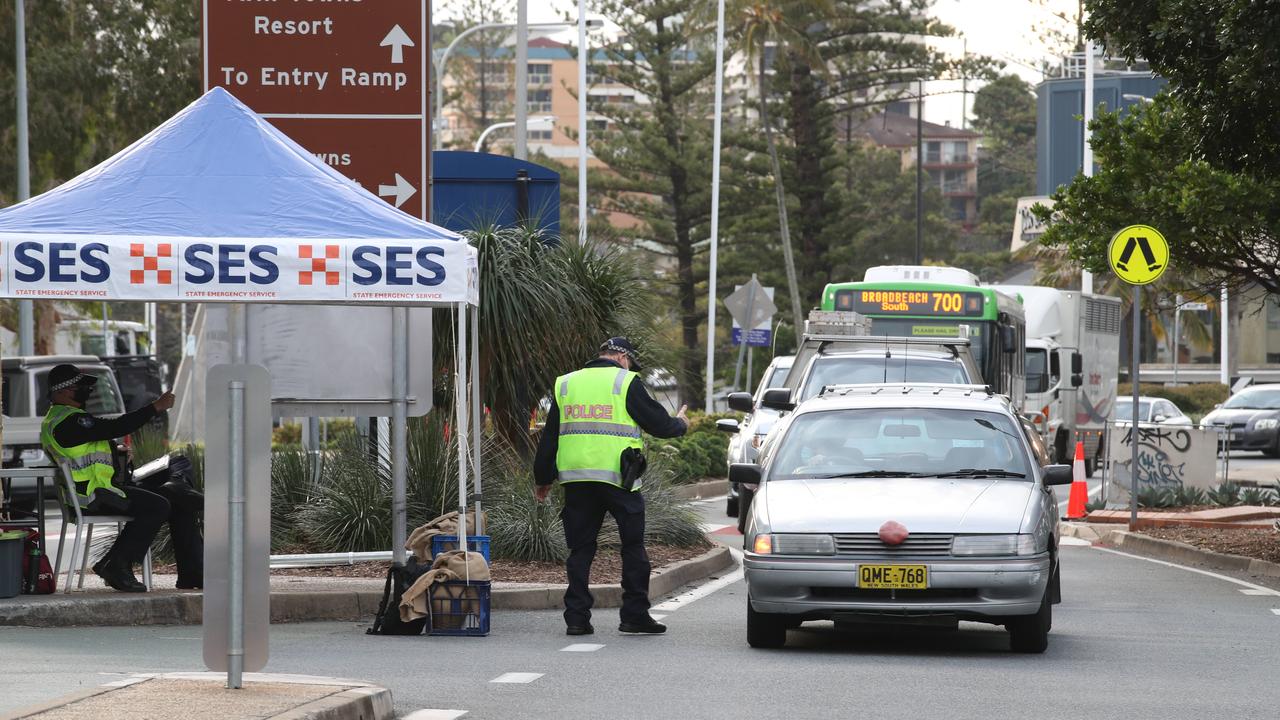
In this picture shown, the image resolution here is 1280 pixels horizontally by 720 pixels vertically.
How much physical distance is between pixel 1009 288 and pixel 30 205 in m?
23.6

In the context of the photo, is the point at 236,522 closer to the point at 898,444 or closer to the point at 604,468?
the point at 604,468

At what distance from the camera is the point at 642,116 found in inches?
2144

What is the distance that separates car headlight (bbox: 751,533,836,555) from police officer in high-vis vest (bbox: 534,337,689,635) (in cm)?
122

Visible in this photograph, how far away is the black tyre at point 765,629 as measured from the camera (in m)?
10.5

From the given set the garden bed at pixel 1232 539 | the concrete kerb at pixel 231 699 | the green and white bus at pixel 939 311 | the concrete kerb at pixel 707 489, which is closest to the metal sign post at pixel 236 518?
the concrete kerb at pixel 231 699

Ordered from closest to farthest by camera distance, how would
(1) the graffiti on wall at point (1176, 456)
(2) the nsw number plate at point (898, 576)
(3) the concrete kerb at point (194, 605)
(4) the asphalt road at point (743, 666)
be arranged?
(4) the asphalt road at point (743, 666), (2) the nsw number plate at point (898, 576), (3) the concrete kerb at point (194, 605), (1) the graffiti on wall at point (1176, 456)

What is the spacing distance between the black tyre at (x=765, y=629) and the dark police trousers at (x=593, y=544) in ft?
2.89

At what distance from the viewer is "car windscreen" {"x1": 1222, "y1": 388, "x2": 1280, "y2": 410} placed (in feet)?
129

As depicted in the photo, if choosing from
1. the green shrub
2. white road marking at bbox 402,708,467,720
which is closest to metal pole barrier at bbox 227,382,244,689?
white road marking at bbox 402,708,467,720

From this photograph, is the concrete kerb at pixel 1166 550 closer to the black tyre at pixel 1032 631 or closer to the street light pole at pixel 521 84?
the black tyre at pixel 1032 631

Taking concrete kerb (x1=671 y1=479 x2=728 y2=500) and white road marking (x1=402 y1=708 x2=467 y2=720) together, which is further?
concrete kerb (x1=671 y1=479 x2=728 y2=500)

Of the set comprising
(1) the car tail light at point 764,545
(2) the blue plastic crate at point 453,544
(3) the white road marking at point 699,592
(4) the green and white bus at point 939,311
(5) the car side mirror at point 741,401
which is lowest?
(3) the white road marking at point 699,592

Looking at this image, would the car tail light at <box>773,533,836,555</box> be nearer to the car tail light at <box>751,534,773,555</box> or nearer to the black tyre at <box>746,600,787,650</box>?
the car tail light at <box>751,534,773,555</box>

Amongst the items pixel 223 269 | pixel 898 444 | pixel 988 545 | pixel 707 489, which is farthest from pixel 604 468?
pixel 707 489
